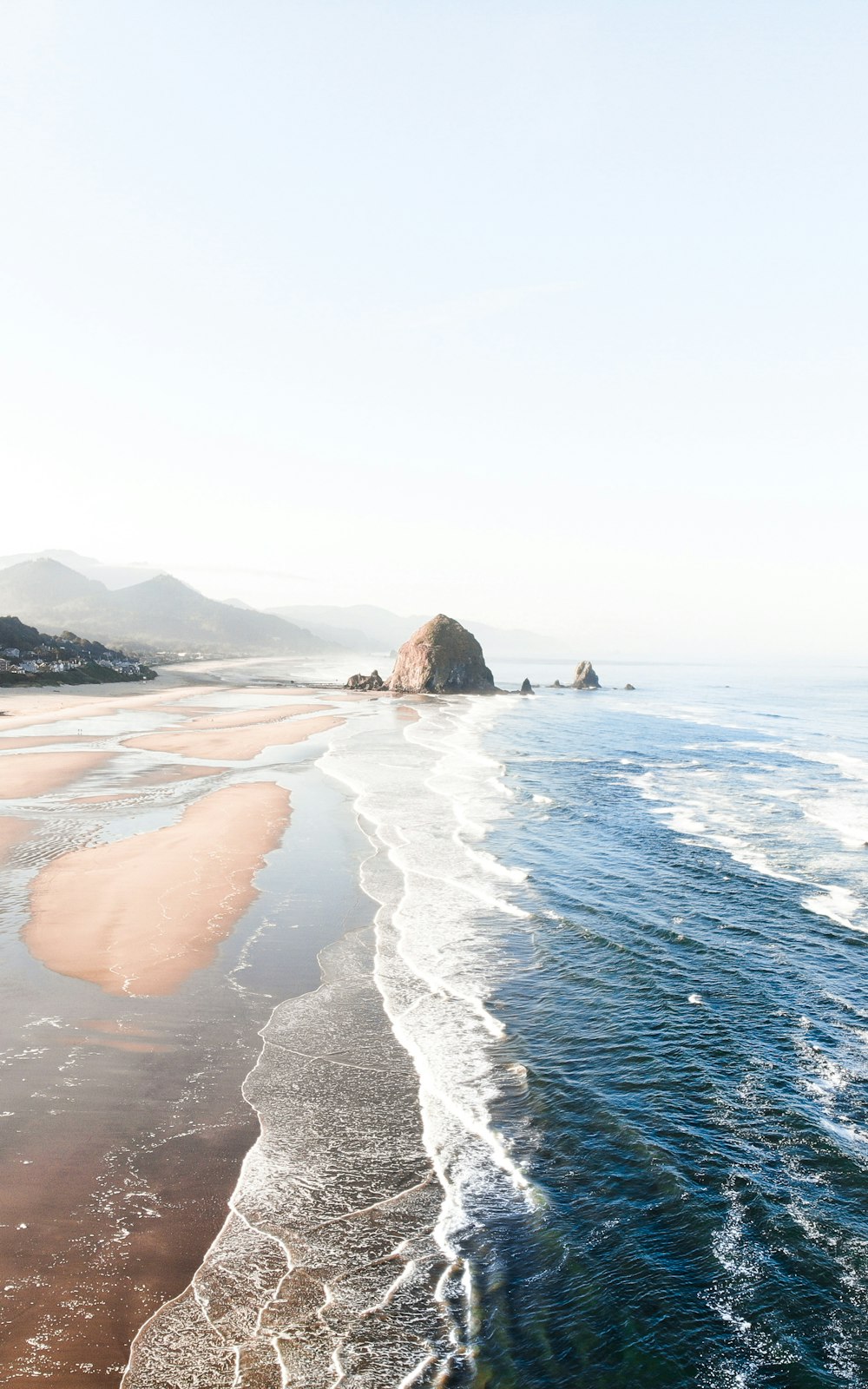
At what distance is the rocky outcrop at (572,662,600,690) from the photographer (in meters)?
125

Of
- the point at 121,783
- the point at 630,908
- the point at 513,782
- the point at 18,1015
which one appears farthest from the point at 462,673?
the point at 18,1015

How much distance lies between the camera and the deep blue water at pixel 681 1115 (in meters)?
6.67

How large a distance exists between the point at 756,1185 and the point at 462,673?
97845 mm

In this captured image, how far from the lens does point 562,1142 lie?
945 centimetres

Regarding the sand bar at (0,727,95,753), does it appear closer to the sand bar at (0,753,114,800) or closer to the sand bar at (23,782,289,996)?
the sand bar at (0,753,114,800)

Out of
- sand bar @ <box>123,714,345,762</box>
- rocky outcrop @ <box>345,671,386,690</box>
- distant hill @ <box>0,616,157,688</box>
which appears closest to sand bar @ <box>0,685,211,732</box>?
distant hill @ <box>0,616,157,688</box>

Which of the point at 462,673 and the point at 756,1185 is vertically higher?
the point at 462,673

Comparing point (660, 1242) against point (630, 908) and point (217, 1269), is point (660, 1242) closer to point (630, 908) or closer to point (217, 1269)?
point (217, 1269)

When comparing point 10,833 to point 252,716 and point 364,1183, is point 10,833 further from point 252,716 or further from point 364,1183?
point 252,716

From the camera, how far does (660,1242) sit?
25.6 ft

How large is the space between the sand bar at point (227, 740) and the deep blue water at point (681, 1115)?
2254cm

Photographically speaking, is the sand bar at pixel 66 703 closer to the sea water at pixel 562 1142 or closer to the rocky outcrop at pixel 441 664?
→ the rocky outcrop at pixel 441 664

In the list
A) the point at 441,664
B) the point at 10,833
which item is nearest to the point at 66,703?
the point at 10,833

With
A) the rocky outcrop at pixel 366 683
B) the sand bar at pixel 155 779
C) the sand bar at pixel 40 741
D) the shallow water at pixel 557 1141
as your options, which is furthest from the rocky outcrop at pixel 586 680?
the shallow water at pixel 557 1141
